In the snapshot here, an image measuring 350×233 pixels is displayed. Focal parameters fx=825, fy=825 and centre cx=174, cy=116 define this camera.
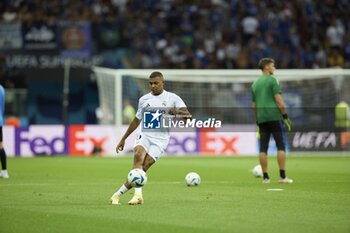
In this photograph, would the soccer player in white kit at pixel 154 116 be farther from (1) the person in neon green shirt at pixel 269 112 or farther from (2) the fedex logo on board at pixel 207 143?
(2) the fedex logo on board at pixel 207 143

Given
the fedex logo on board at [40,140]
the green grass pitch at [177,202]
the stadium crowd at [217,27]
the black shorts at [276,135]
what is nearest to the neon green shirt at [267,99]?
the black shorts at [276,135]

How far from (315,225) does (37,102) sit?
2546cm

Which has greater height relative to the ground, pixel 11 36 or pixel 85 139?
pixel 11 36

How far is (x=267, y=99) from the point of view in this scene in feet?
54.4

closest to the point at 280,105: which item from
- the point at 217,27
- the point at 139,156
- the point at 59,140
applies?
the point at 139,156

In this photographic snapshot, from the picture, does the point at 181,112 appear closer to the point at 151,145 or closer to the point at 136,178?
the point at 151,145

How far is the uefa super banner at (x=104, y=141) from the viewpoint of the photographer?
93.1 ft

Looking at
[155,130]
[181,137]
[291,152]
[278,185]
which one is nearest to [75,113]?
[181,137]

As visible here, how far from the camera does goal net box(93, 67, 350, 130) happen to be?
96.0ft

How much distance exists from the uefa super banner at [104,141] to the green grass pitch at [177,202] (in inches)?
254

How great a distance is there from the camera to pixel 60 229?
9.48 m

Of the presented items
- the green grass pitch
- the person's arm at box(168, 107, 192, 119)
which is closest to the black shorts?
the green grass pitch

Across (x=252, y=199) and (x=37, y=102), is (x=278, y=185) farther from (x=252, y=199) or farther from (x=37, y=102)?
(x=37, y=102)

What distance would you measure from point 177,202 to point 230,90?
17.9 meters
